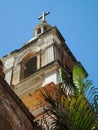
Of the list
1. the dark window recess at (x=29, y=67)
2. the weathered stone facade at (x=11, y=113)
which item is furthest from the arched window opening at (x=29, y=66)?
the weathered stone facade at (x=11, y=113)

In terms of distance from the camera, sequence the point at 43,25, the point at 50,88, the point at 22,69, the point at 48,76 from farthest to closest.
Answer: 1. the point at 43,25
2. the point at 22,69
3. the point at 48,76
4. the point at 50,88

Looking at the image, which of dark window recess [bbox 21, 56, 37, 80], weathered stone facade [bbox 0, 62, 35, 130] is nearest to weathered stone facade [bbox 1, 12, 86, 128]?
dark window recess [bbox 21, 56, 37, 80]

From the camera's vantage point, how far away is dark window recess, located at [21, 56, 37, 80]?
1641 cm

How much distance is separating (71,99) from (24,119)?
125 centimetres

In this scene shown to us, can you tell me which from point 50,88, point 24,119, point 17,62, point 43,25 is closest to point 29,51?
point 17,62

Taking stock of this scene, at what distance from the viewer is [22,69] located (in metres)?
16.6

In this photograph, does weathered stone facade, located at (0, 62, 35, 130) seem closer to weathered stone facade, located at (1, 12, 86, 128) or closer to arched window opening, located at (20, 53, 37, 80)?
weathered stone facade, located at (1, 12, 86, 128)

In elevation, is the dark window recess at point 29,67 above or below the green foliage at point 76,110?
above

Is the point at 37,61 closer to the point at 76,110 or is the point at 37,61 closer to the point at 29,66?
the point at 29,66

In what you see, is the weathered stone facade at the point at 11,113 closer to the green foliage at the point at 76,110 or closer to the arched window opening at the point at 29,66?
the green foliage at the point at 76,110

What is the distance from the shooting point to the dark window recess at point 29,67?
53.8 ft

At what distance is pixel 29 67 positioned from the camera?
671 inches

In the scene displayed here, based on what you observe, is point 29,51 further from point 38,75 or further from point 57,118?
point 57,118

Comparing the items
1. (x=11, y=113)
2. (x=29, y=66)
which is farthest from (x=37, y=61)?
(x=11, y=113)
